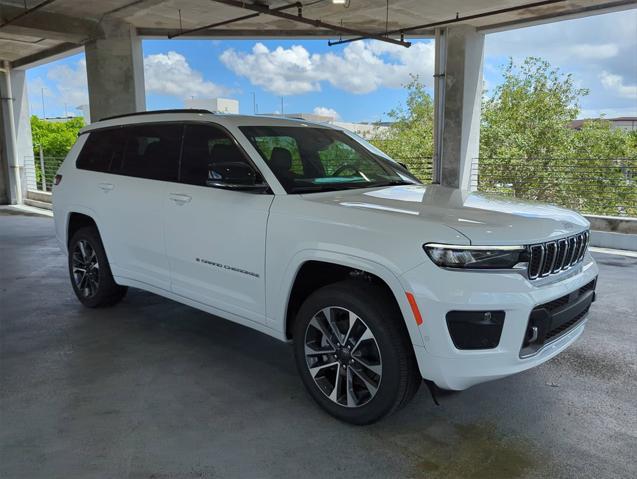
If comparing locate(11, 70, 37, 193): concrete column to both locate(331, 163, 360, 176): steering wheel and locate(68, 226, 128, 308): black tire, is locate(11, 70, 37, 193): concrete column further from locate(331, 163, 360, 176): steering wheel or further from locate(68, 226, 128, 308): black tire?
locate(331, 163, 360, 176): steering wheel

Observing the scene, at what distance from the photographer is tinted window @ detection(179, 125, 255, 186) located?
3.33 m

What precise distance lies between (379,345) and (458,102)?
10033 mm

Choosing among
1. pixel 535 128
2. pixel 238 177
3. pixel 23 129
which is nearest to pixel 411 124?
pixel 535 128

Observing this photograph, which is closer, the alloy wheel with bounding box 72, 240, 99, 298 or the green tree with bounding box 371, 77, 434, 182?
the alloy wheel with bounding box 72, 240, 99, 298

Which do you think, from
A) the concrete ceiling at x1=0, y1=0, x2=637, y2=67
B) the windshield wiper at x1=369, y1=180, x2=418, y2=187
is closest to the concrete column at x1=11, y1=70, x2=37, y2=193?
the concrete ceiling at x1=0, y1=0, x2=637, y2=67

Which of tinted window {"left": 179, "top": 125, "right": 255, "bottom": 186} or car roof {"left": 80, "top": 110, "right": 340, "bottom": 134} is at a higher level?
car roof {"left": 80, "top": 110, "right": 340, "bottom": 134}

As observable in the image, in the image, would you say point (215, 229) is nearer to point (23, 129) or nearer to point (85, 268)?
point (85, 268)

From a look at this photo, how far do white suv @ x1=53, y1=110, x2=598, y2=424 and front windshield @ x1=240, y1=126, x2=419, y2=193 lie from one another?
0.05ft

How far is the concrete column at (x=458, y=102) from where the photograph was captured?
11586 mm

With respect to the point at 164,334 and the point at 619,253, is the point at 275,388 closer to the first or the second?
the point at 164,334

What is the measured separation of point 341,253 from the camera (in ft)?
9.32

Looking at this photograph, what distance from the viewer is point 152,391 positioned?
341 cm

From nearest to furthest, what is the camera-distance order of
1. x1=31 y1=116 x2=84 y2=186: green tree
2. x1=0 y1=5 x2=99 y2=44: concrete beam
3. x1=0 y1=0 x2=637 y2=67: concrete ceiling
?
x1=0 y1=0 x2=637 y2=67: concrete ceiling, x1=0 y1=5 x2=99 y2=44: concrete beam, x1=31 y1=116 x2=84 y2=186: green tree

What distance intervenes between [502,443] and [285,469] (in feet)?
3.82
